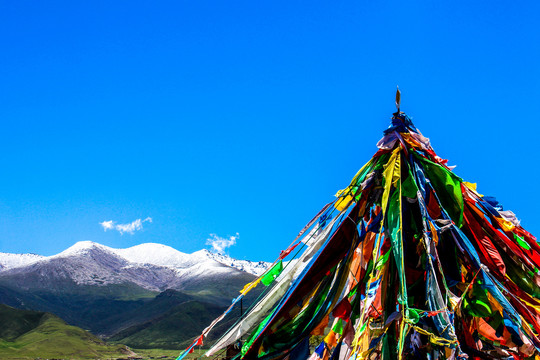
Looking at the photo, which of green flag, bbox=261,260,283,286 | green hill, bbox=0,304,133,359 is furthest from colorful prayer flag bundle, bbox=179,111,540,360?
green hill, bbox=0,304,133,359

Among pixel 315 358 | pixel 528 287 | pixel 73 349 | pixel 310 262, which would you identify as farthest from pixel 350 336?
pixel 73 349

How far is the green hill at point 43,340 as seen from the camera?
127500mm

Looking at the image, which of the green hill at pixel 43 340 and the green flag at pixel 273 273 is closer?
the green flag at pixel 273 273

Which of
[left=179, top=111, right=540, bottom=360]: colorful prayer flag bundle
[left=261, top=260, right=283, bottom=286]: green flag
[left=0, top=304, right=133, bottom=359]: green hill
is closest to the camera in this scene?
[left=179, top=111, right=540, bottom=360]: colorful prayer flag bundle

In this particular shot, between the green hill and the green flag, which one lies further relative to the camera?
the green hill

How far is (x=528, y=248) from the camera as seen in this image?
9.41m

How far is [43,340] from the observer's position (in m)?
139

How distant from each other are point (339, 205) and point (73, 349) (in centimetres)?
13696

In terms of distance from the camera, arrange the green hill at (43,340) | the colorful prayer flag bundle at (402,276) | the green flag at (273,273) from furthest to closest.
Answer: the green hill at (43,340) < the green flag at (273,273) < the colorful prayer flag bundle at (402,276)

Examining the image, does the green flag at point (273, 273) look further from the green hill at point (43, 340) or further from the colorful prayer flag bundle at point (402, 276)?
the green hill at point (43, 340)

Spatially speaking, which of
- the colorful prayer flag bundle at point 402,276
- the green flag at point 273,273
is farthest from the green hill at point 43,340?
the colorful prayer flag bundle at point 402,276

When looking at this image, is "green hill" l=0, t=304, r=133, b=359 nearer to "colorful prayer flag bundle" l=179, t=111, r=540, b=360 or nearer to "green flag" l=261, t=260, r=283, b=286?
"green flag" l=261, t=260, r=283, b=286

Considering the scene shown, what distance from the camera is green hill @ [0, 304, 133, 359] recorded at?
127500mm

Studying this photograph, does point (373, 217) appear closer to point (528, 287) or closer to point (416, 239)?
point (416, 239)
